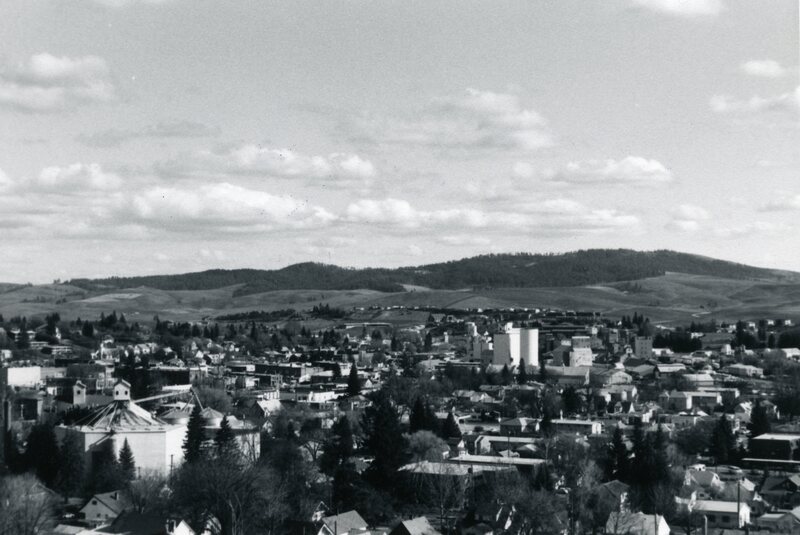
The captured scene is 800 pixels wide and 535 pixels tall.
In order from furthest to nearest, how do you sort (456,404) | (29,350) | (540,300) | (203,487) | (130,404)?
(540,300) < (29,350) < (456,404) < (130,404) < (203,487)

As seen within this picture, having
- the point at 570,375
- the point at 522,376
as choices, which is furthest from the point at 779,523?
the point at 570,375

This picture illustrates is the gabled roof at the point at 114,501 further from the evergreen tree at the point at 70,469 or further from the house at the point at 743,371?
the house at the point at 743,371

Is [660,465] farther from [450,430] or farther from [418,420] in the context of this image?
[418,420]

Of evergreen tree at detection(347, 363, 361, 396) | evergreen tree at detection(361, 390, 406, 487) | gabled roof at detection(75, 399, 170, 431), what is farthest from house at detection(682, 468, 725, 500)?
evergreen tree at detection(347, 363, 361, 396)

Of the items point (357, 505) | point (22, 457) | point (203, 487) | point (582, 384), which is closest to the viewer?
point (203, 487)

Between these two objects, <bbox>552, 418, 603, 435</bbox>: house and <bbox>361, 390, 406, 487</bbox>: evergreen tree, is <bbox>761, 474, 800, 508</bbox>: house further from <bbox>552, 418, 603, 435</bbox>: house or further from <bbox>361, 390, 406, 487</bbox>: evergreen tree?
<bbox>361, 390, 406, 487</bbox>: evergreen tree

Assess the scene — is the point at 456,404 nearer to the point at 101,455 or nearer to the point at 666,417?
the point at 666,417

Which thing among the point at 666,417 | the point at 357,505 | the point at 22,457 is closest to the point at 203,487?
the point at 357,505
